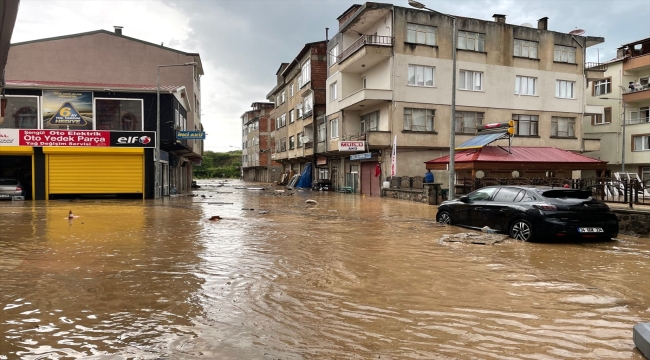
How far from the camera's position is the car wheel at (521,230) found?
388 inches

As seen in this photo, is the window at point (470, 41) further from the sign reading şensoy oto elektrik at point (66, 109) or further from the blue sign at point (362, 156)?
the sign reading şensoy oto elektrik at point (66, 109)

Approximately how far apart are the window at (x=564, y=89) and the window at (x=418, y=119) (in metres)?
11.0

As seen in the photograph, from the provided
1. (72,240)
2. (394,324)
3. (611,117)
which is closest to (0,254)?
(72,240)

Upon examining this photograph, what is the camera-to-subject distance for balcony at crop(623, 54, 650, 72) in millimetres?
36531

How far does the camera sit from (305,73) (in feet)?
138

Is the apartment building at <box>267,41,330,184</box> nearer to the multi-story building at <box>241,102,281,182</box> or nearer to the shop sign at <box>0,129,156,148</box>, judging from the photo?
the multi-story building at <box>241,102,281,182</box>

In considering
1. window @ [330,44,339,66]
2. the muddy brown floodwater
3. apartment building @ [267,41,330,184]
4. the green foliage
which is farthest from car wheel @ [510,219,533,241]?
the green foliage

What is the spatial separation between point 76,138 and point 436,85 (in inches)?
870

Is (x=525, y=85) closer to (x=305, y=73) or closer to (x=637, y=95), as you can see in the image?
(x=637, y=95)

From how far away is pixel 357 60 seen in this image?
98.1ft

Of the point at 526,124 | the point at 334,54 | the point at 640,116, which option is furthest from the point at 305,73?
the point at 640,116

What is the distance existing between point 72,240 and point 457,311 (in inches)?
340

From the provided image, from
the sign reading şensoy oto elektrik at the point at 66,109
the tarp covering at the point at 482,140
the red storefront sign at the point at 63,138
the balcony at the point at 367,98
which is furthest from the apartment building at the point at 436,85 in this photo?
the sign reading şensoy oto elektrik at the point at 66,109

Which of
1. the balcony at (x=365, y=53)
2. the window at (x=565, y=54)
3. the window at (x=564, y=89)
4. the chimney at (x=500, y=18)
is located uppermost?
the chimney at (x=500, y=18)
